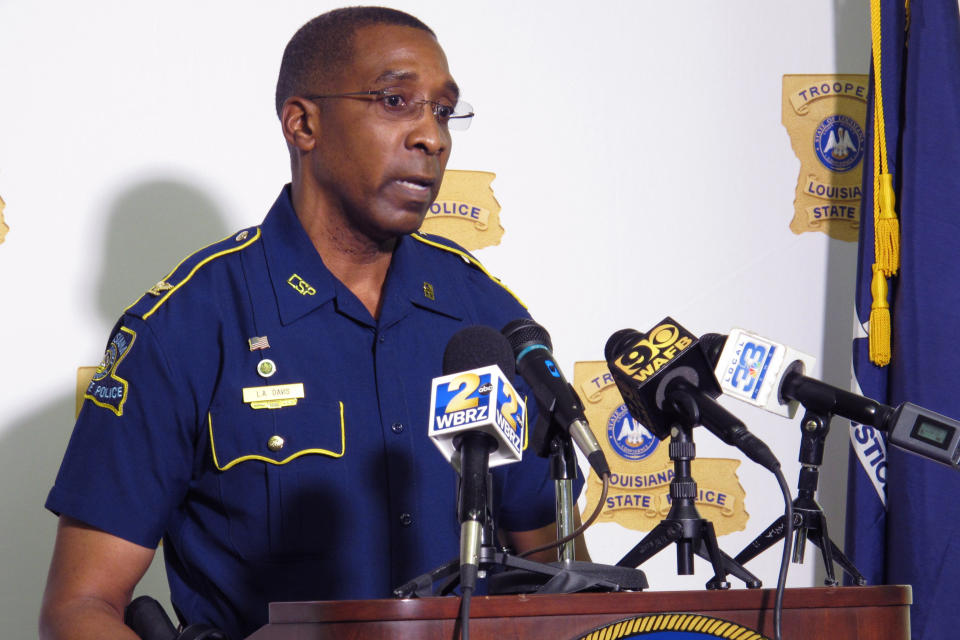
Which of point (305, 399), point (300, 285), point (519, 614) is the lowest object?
point (519, 614)

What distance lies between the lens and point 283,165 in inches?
83.4

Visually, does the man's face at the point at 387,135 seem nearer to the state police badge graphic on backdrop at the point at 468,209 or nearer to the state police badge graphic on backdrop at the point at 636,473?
the state police badge graphic on backdrop at the point at 468,209

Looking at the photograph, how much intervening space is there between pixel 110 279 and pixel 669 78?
118 cm

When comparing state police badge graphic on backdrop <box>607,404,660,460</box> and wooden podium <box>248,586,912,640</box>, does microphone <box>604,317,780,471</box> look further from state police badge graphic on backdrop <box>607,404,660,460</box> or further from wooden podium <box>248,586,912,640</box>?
state police badge graphic on backdrop <box>607,404,660,460</box>

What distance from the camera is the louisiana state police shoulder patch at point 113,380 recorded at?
1451 mm

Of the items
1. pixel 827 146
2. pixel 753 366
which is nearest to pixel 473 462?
pixel 753 366

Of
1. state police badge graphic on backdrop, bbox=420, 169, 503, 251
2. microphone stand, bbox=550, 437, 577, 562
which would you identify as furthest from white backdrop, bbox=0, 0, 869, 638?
microphone stand, bbox=550, 437, 577, 562

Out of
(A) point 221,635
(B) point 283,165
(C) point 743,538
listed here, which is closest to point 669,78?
(B) point 283,165

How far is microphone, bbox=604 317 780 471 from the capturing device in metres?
1.08

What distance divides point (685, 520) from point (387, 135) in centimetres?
72

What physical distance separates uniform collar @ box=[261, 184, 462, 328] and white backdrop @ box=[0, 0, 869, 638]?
481 millimetres

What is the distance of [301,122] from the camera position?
165cm

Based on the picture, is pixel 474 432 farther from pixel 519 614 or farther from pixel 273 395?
pixel 273 395

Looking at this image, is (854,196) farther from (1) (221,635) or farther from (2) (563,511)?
(1) (221,635)
